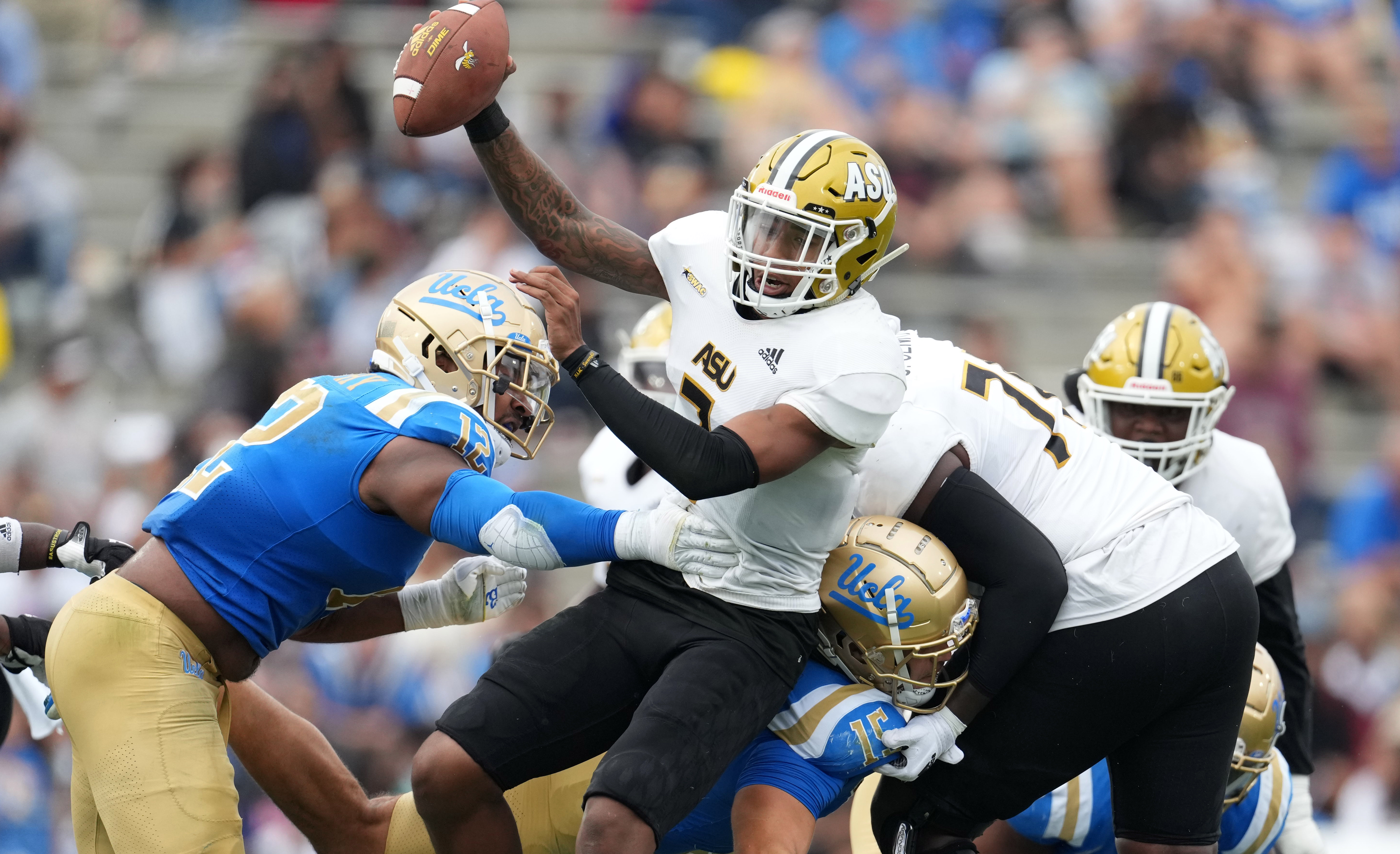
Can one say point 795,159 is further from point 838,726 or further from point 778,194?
point 838,726

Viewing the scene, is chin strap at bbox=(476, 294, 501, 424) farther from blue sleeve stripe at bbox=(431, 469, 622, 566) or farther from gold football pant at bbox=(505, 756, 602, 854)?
gold football pant at bbox=(505, 756, 602, 854)

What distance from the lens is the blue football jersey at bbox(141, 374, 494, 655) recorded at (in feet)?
13.0

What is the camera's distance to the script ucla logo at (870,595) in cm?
419

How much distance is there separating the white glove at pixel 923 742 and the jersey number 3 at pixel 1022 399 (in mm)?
756

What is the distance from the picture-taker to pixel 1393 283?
10.0 metres

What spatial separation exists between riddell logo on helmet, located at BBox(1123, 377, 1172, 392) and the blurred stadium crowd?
13.0 ft

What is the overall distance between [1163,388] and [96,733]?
3221 millimetres

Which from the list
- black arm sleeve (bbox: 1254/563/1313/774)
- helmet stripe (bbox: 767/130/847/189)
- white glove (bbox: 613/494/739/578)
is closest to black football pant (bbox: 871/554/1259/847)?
black arm sleeve (bbox: 1254/563/1313/774)

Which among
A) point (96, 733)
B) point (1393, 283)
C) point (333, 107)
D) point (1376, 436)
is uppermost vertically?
point (333, 107)

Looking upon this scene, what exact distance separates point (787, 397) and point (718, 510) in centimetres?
39

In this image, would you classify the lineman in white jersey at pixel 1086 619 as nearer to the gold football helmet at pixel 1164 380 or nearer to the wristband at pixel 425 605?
the gold football helmet at pixel 1164 380

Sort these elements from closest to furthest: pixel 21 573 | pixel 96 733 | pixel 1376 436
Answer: pixel 96 733
pixel 21 573
pixel 1376 436

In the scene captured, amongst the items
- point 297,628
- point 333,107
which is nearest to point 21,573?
point 333,107

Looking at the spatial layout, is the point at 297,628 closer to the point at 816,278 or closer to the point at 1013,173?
the point at 816,278
